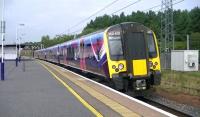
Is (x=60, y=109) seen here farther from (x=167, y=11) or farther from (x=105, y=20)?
(x=105, y=20)

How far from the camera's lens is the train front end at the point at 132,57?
65.0 ft

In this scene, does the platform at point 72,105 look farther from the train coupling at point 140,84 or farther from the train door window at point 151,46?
the train door window at point 151,46

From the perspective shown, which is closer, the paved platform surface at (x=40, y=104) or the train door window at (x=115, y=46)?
the paved platform surface at (x=40, y=104)

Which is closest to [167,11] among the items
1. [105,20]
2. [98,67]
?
[98,67]

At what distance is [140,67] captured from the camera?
19891mm

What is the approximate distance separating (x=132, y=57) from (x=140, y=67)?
57 cm

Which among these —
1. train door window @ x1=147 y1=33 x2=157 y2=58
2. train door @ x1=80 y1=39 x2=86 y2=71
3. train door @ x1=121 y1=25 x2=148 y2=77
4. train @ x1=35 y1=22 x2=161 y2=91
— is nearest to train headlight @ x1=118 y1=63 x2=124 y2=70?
train @ x1=35 y1=22 x2=161 y2=91

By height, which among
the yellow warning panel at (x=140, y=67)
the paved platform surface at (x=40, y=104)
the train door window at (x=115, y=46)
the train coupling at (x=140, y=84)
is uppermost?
the train door window at (x=115, y=46)

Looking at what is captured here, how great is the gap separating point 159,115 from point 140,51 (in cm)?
932

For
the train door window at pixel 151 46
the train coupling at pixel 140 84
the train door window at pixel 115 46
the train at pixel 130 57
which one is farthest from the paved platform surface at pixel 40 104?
the train door window at pixel 151 46

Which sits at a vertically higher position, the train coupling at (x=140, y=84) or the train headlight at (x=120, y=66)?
the train headlight at (x=120, y=66)

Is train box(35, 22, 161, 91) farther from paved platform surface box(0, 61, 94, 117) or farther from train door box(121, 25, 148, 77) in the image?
paved platform surface box(0, 61, 94, 117)

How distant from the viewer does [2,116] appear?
11422 millimetres

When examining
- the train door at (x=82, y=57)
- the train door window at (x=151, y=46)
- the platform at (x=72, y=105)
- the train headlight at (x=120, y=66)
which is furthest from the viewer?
the train door at (x=82, y=57)
